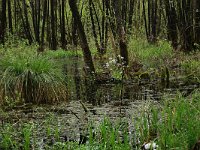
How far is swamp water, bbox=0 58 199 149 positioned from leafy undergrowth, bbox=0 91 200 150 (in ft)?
0.14

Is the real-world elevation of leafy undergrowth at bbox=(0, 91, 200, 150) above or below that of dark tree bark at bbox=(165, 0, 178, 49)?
below

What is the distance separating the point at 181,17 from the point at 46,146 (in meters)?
15.0

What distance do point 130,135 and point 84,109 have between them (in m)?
2.16

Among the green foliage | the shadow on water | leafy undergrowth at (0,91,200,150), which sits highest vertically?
the green foliage

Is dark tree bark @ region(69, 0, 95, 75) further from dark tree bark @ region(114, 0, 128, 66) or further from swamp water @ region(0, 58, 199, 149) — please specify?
dark tree bark @ region(114, 0, 128, 66)

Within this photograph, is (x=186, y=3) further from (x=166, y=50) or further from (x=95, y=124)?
(x=95, y=124)

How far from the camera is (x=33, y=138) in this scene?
6523 millimetres

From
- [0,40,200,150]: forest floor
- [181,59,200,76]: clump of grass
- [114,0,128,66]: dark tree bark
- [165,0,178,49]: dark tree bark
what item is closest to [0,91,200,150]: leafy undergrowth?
[0,40,200,150]: forest floor

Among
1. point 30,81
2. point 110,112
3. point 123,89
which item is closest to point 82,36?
point 123,89

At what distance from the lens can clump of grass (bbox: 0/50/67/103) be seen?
9414 mm

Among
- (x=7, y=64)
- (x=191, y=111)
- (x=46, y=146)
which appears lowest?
(x=46, y=146)

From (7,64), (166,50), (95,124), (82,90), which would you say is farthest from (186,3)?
(95,124)

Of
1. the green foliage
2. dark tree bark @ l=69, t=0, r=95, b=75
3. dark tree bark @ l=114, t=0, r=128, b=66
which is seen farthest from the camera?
the green foliage

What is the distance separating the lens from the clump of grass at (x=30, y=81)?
9414 mm
